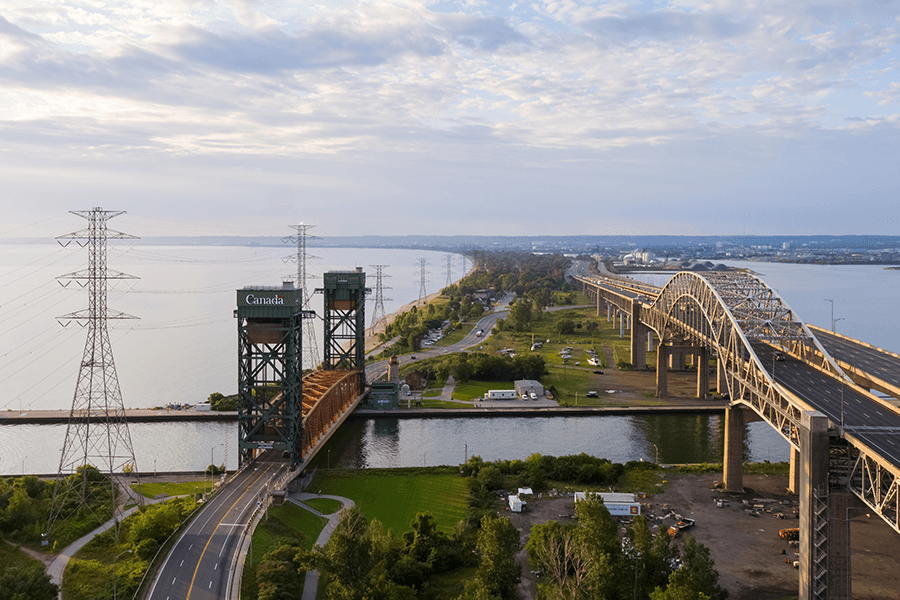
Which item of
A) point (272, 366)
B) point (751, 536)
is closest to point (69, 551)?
A: point (272, 366)

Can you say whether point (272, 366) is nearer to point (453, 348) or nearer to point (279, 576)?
point (279, 576)

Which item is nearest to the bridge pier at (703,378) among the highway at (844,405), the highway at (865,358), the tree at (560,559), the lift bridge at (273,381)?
the highway at (865,358)

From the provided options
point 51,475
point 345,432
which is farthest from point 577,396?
point 51,475

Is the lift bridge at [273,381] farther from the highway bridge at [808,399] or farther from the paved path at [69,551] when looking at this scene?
the highway bridge at [808,399]

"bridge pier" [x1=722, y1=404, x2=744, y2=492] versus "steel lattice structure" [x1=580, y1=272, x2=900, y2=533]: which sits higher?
"steel lattice structure" [x1=580, y1=272, x2=900, y2=533]

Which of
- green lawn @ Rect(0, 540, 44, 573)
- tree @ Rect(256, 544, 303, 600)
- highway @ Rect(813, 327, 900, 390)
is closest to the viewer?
tree @ Rect(256, 544, 303, 600)

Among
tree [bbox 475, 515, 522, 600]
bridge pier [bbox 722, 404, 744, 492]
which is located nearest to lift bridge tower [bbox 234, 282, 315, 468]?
tree [bbox 475, 515, 522, 600]

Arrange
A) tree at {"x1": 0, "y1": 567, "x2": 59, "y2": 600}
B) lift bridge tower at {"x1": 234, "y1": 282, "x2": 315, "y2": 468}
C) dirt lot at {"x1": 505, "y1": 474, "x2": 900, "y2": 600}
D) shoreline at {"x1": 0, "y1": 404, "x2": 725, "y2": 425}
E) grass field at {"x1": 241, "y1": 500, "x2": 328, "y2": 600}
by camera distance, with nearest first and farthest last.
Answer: tree at {"x1": 0, "y1": 567, "x2": 59, "y2": 600} < grass field at {"x1": 241, "y1": 500, "x2": 328, "y2": 600} < dirt lot at {"x1": 505, "y1": 474, "x2": 900, "y2": 600} < lift bridge tower at {"x1": 234, "y1": 282, "x2": 315, "y2": 468} < shoreline at {"x1": 0, "y1": 404, "x2": 725, "y2": 425}

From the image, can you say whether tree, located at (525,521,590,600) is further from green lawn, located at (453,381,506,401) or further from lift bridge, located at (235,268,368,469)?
green lawn, located at (453,381,506,401)
